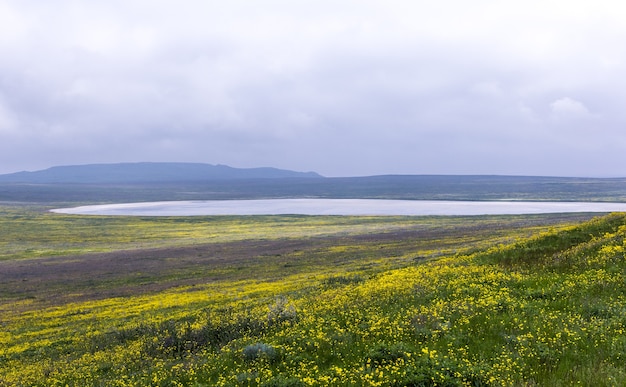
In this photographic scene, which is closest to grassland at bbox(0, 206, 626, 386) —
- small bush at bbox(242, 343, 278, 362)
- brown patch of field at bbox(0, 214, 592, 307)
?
small bush at bbox(242, 343, 278, 362)

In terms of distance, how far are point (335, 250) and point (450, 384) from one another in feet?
174

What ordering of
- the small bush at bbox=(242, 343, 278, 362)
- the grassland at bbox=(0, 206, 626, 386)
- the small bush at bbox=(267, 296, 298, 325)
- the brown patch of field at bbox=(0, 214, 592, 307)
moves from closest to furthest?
the grassland at bbox=(0, 206, 626, 386)
the small bush at bbox=(242, 343, 278, 362)
the small bush at bbox=(267, 296, 298, 325)
the brown patch of field at bbox=(0, 214, 592, 307)

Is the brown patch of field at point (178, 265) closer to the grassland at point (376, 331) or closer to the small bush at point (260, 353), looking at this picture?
the grassland at point (376, 331)

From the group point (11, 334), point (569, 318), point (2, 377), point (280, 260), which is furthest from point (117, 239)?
point (569, 318)

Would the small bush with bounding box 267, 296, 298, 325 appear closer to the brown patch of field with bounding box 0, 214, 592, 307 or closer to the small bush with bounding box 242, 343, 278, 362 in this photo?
the small bush with bounding box 242, 343, 278, 362

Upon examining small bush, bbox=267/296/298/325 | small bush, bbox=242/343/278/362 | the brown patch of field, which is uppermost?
small bush, bbox=242/343/278/362

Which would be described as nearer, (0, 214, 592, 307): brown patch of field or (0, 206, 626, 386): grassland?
(0, 206, 626, 386): grassland

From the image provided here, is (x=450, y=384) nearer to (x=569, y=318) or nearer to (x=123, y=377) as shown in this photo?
(x=569, y=318)

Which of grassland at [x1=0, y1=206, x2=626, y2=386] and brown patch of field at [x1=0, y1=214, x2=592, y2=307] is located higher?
grassland at [x1=0, y1=206, x2=626, y2=386]

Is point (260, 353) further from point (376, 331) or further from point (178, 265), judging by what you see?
point (178, 265)

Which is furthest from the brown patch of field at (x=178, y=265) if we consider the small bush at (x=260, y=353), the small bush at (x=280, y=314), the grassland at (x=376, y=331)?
the small bush at (x=260, y=353)

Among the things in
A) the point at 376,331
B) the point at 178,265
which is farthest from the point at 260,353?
the point at 178,265

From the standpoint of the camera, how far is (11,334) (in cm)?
2550

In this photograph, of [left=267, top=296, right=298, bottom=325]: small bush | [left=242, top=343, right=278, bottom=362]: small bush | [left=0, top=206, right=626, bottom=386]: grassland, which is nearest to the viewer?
[left=0, top=206, right=626, bottom=386]: grassland
